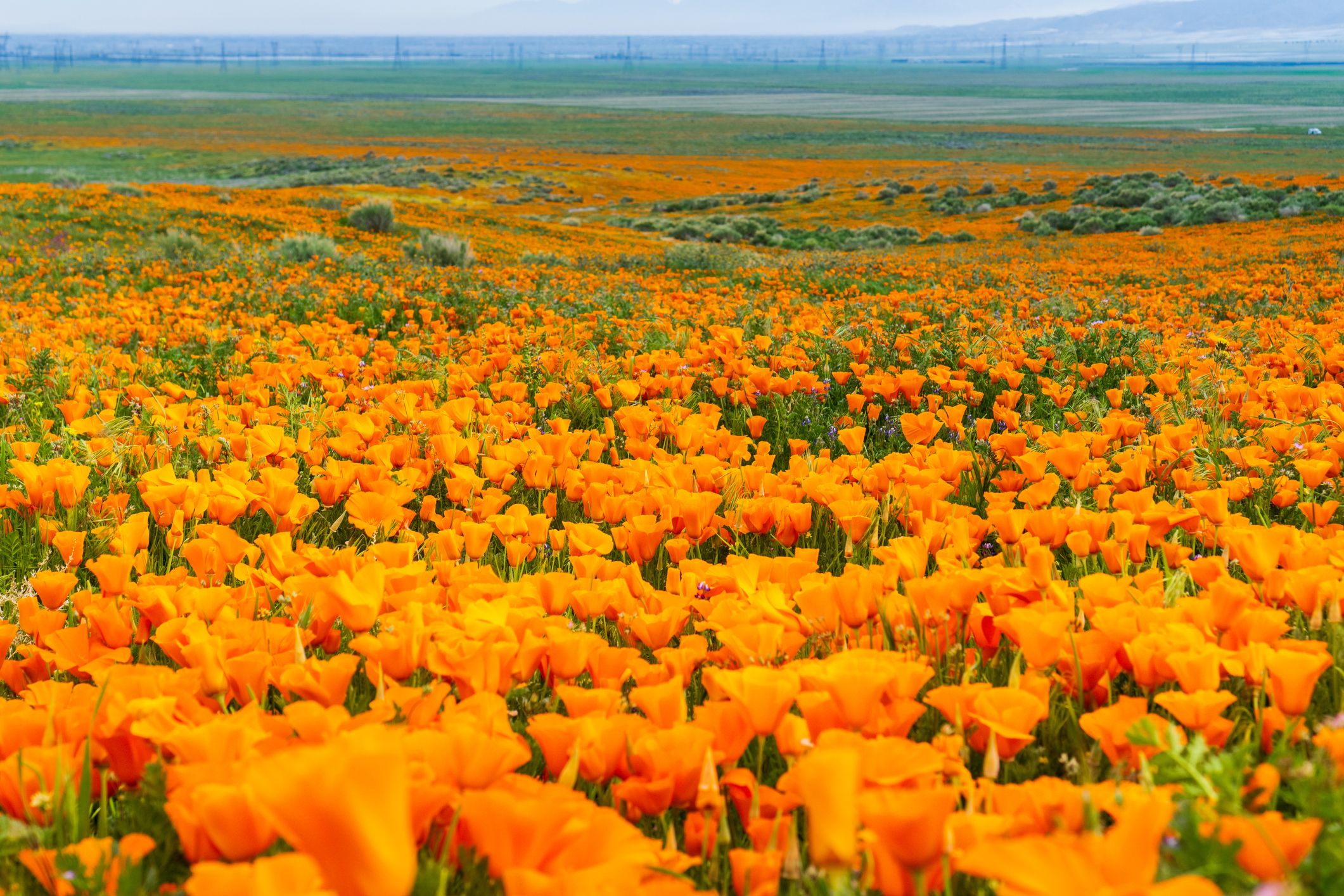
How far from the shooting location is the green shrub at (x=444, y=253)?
14.0 meters

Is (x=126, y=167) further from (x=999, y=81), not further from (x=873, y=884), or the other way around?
(x=999, y=81)

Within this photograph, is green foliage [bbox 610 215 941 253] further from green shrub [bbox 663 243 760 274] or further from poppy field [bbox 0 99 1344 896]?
poppy field [bbox 0 99 1344 896]

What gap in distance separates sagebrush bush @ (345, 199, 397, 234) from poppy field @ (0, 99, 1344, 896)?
1495cm

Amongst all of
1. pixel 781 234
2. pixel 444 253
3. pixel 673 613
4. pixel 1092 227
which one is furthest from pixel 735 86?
pixel 673 613

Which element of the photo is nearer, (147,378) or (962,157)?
(147,378)

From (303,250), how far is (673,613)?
12.1 metres

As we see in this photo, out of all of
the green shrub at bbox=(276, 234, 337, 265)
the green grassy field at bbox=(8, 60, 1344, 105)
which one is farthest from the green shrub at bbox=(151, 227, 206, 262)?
the green grassy field at bbox=(8, 60, 1344, 105)

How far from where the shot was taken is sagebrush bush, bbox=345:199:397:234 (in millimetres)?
20312

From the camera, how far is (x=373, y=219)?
67.4ft

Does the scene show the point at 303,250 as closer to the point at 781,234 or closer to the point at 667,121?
the point at 781,234

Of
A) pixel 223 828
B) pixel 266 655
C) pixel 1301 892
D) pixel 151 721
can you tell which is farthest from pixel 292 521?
pixel 1301 892

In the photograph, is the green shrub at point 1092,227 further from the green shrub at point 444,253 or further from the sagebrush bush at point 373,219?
the green shrub at point 444,253

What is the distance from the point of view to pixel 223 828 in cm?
94

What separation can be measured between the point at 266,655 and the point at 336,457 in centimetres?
193
